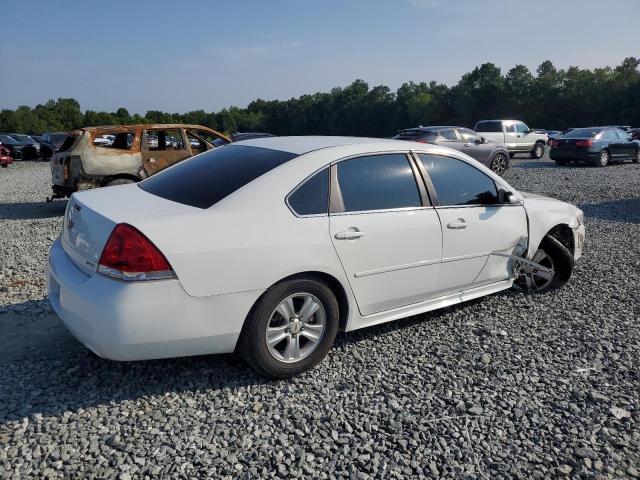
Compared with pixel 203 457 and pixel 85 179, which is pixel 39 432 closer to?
pixel 203 457

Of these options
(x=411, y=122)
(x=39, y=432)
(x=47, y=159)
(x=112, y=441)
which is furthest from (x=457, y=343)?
(x=411, y=122)

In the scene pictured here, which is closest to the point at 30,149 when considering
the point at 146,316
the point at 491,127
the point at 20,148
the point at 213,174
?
the point at 20,148

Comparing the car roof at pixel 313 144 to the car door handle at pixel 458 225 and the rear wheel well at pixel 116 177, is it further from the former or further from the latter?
the rear wheel well at pixel 116 177

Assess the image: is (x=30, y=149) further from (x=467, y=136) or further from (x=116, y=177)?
(x=467, y=136)

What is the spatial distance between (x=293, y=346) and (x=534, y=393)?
1565mm

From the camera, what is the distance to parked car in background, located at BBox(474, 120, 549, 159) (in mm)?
22175

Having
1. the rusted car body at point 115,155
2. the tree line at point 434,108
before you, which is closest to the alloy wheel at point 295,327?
the rusted car body at point 115,155

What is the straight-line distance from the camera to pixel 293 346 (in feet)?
11.0

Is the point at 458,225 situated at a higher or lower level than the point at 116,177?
lower

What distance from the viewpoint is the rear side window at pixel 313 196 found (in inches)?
132

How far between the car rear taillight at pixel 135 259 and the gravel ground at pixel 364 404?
2.70 ft

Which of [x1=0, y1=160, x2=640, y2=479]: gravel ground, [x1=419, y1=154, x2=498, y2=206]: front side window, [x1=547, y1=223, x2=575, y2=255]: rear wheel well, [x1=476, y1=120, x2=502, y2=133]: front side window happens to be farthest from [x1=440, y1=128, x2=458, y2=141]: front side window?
[x1=419, y1=154, x2=498, y2=206]: front side window

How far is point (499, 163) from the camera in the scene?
665 inches

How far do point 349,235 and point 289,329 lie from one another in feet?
→ 2.39
